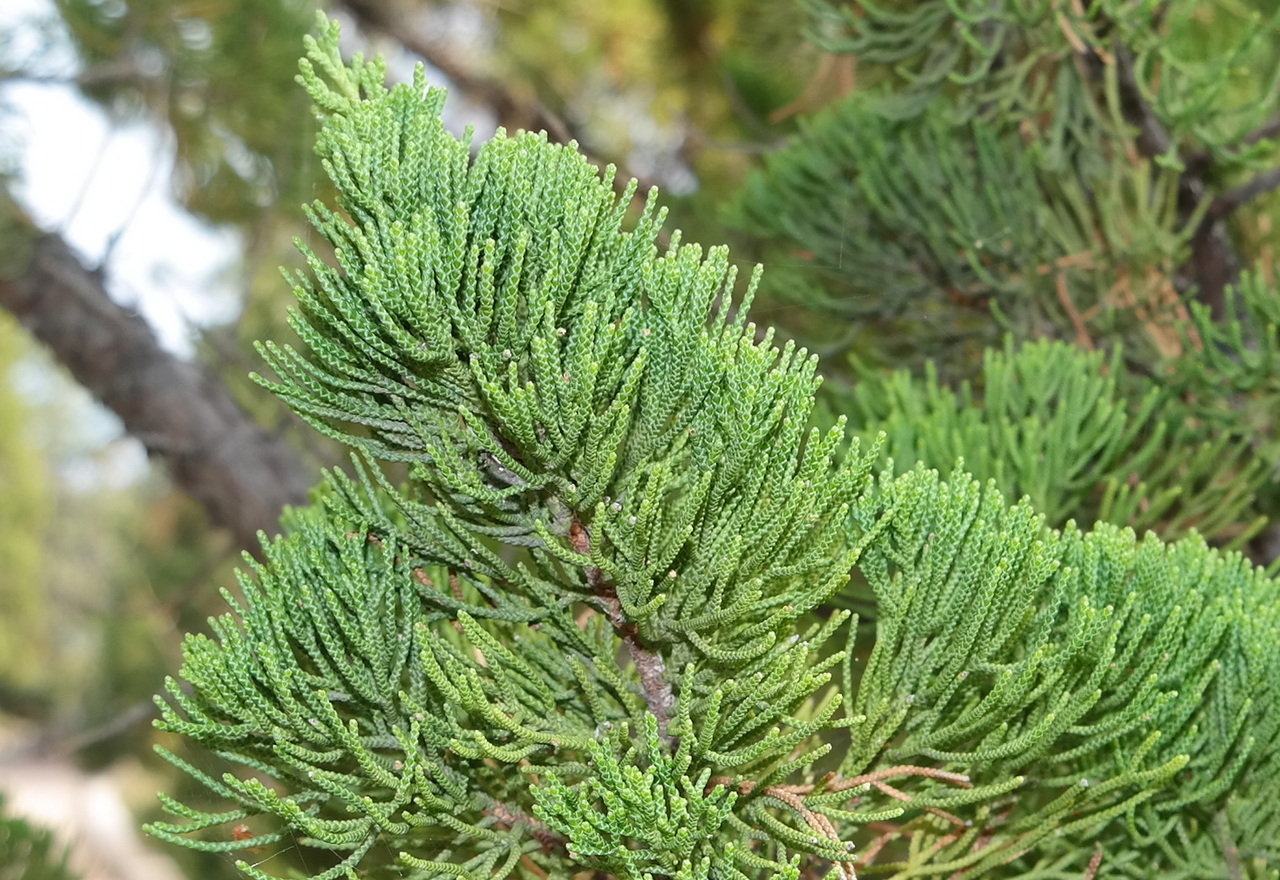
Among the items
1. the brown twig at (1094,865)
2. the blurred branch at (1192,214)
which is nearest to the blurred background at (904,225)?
the blurred branch at (1192,214)

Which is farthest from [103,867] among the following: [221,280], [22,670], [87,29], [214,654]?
[214,654]

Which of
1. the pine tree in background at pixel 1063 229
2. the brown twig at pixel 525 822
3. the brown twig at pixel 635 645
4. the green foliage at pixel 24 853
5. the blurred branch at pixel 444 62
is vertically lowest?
the green foliage at pixel 24 853

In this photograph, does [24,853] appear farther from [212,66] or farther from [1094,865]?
[212,66]

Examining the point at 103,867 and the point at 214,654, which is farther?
the point at 103,867

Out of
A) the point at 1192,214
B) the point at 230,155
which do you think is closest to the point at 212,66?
the point at 230,155

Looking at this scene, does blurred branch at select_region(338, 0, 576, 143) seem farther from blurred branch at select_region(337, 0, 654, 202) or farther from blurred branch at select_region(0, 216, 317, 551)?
blurred branch at select_region(0, 216, 317, 551)

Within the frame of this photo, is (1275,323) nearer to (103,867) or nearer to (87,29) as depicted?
(87,29)

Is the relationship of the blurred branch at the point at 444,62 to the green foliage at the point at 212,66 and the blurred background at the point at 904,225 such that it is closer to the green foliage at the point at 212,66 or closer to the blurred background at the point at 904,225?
the blurred background at the point at 904,225
